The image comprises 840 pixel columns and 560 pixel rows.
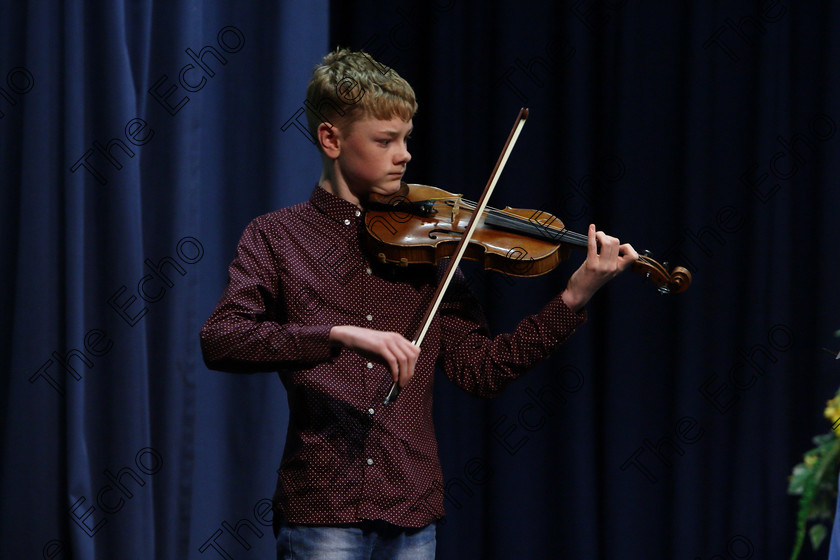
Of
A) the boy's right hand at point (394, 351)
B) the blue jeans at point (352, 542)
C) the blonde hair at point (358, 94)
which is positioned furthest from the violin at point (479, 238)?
the blue jeans at point (352, 542)

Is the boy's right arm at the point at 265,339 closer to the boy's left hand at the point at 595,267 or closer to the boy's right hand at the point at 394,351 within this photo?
the boy's right hand at the point at 394,351

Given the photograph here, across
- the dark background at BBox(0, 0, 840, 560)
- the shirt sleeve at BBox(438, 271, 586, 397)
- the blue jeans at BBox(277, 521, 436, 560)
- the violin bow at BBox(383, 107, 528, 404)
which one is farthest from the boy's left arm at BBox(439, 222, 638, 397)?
the dark background at BBox(0, 0, 840, 560)

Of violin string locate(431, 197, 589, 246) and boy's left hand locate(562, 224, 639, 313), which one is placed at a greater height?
violin string locate(431, 197, 589, 246)

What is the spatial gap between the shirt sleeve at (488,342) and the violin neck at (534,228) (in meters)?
0.10

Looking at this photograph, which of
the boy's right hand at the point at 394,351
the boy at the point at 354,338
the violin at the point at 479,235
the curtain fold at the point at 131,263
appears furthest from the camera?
the curtain fold at the point at 131,263

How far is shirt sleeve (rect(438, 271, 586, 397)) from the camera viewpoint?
1.44 meters

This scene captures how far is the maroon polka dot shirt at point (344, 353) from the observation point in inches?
50.8

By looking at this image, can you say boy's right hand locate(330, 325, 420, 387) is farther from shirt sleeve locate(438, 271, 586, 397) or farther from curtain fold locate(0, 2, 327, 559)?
curtain fold locate(0, 2, 327, 559)

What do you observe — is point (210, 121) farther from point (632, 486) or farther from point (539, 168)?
point (632, 486)

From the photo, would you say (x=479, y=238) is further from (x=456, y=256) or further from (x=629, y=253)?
(x=629, y=253)

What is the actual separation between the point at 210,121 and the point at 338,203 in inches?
38.8

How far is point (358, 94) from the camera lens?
1.46 metres

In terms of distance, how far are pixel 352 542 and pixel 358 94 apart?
0.68m

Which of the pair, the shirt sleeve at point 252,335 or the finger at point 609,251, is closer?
the shirt sleeve at point 252,335
